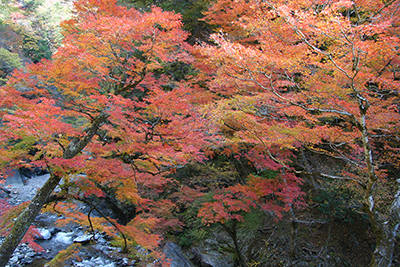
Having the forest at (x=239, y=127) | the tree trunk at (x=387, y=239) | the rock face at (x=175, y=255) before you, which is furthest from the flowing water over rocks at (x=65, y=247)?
the tree trunk at (x=387, y=239)

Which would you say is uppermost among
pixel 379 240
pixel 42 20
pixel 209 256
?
pixel 42 20

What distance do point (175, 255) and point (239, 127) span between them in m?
5.09

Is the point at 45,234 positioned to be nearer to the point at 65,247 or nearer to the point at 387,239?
the point at 65,247

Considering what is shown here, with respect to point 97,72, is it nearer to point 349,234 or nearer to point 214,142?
point 214,142

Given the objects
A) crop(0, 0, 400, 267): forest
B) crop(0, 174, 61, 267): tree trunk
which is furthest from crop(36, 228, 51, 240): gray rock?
crop(0, 174, 61, 267): tree trunk

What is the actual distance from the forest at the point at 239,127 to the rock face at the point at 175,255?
34 cm

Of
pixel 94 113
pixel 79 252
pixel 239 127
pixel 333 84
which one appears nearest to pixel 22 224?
pixel 94 113

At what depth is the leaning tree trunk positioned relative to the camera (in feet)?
12.7

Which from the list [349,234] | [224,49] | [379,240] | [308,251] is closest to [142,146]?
[224,49]

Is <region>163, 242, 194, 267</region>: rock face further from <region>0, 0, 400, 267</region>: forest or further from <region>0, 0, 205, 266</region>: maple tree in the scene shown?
<region>0, 0, 205, 266</region>: maple tree

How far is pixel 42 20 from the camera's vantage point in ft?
75.9

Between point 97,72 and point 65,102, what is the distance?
1026mm

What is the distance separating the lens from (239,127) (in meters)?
6.14

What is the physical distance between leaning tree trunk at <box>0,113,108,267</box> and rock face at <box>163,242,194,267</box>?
4.41 metres
